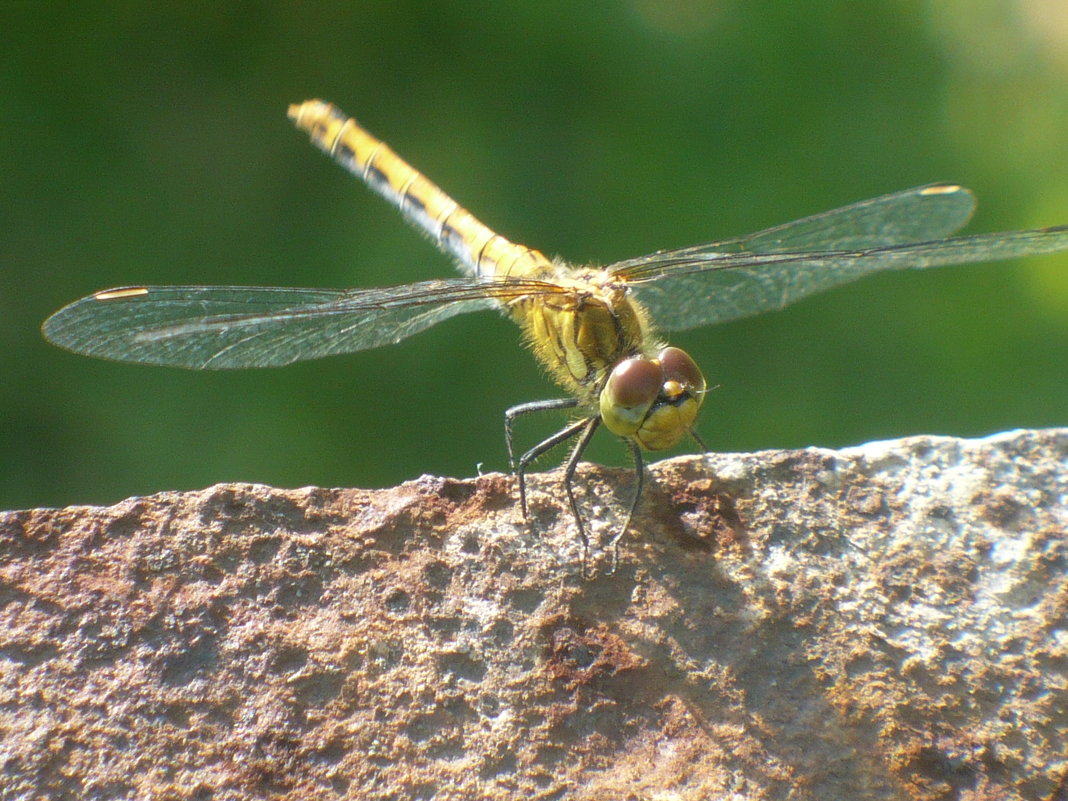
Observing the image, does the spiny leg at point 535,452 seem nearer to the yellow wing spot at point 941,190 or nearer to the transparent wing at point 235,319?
the transparent wing at point 235,319

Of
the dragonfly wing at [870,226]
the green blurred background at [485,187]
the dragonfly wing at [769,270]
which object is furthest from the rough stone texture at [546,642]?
the green blurred background at [485,187]

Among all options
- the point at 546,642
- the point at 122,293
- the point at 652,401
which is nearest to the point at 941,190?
the point at 652,401

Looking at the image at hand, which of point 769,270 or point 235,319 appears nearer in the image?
point 235,319

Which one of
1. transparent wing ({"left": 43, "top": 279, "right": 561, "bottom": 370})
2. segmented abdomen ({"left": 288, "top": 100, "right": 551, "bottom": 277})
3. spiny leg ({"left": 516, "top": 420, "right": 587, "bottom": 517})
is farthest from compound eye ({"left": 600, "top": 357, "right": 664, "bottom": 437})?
segmented abdomen ({"left": 288, "top": 100, "right": 551, "bottom": 277})

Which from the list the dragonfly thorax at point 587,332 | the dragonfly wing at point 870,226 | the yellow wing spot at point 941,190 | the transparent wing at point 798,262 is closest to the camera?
the dragonfly thorax at point 587,332

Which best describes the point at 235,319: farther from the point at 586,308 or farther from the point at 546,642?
the point at 546,642

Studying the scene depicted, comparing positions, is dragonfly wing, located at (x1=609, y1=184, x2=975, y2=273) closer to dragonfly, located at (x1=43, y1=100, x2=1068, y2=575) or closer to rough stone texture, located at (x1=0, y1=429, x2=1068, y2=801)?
dragonfly, located at (x1=43, y1=100, x2=1068, y2=575)

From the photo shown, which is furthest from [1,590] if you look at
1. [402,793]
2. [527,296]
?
[527,296]
